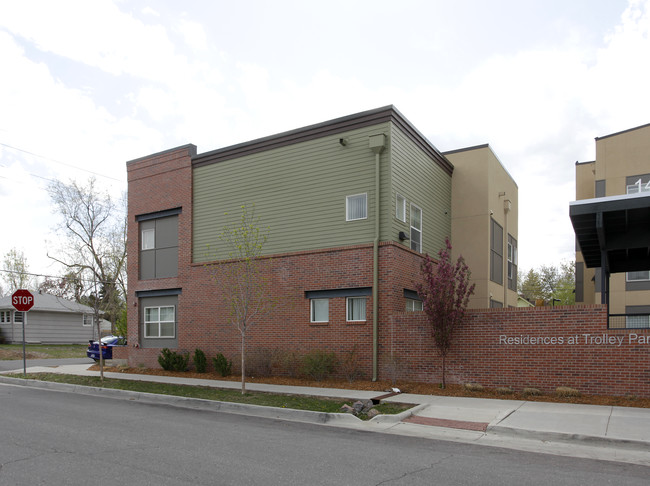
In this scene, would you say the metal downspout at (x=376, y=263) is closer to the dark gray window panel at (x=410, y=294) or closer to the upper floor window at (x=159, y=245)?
the dark gray window panel at (x=410, y=294)

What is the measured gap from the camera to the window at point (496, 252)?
21.2 m

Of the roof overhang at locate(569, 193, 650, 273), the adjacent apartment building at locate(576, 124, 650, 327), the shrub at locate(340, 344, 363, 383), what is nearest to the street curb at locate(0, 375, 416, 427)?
the shrub at locate(340, 344, 363, 383)

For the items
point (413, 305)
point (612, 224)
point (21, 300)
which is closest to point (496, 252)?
point (413, 305)

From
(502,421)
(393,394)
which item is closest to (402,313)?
(393,394)

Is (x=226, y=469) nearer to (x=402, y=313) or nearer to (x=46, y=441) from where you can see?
(x=46, y=441)

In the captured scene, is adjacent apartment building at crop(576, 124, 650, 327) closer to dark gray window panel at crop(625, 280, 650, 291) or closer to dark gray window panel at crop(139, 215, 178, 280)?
dark gray window panel at crop(625, 280, 650, 291)

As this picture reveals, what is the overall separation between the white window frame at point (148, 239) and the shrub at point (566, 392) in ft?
52.3

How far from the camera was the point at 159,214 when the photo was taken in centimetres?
2161

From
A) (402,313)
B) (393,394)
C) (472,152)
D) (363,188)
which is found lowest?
(393,394)

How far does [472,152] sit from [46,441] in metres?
17.5

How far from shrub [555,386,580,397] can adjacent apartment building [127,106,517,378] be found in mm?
4760

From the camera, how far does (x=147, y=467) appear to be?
22.5 feet

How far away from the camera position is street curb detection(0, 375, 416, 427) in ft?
34.9

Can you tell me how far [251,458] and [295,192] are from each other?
37.9ft
